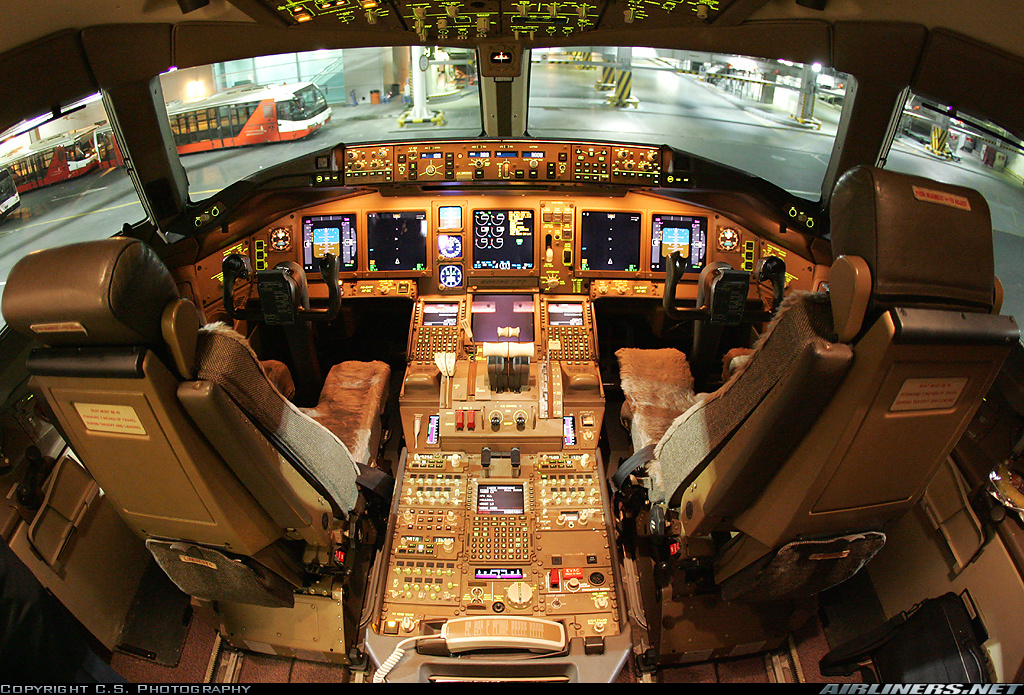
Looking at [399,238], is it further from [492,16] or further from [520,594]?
[520,594]

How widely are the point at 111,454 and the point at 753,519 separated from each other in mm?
1734

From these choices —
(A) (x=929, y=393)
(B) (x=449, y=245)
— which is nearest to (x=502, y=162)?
(B) (x=449, y=245)

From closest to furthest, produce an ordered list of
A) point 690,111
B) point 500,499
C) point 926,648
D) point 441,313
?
point 926,648 → point 500,499 → point 441,313 → point 690,111

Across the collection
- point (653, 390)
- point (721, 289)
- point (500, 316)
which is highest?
point (721, 289)

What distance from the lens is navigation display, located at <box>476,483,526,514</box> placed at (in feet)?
7.72

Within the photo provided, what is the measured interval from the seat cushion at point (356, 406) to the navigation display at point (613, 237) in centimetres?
134

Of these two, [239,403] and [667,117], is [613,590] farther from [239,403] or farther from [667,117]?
[667,117]

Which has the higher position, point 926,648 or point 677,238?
point 677,238

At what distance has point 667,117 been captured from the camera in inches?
Answer: 277

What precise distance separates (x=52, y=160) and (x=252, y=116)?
2776mm

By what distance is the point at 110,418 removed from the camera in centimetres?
138

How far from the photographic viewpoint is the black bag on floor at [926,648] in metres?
1.83

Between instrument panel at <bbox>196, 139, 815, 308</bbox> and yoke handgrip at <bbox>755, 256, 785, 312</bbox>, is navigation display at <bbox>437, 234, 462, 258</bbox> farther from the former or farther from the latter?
yoke handgrip at <bbox>755, 256, 785, 312</bbox>

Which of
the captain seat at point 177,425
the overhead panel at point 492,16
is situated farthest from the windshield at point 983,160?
the captain seat at point 177,425
